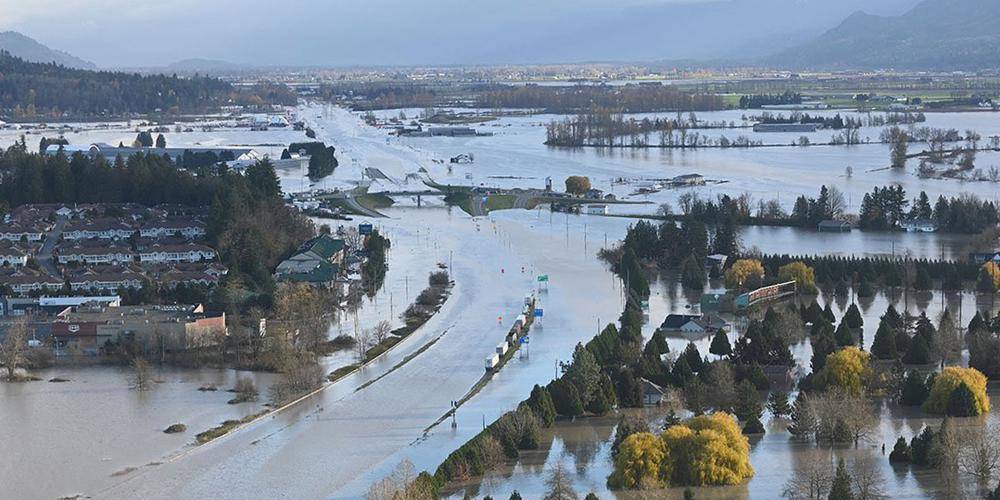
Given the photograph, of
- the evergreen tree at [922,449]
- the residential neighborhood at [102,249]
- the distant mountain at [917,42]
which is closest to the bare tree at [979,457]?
the evergreen tree at [922,449]

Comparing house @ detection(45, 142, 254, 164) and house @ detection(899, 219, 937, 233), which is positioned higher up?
house @ detection(45, 142, 254, 164)

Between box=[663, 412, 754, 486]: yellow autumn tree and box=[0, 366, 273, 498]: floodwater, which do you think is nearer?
box=[663, 412, 754, 486]: yellow autumn tree

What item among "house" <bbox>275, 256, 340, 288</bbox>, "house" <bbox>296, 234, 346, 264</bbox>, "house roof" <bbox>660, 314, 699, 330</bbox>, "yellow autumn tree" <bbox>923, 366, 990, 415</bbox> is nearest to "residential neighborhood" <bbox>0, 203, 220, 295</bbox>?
"house" <bbox>275, 256, 340, 288</bbox>

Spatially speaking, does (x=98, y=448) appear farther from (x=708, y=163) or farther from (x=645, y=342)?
(x=708, y=163)

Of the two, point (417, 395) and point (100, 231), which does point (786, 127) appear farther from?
point (417, 395)

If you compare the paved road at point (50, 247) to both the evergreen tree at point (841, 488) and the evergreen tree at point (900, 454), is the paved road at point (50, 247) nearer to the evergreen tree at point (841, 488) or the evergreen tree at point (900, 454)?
the evergreen tree at point (900, 454)

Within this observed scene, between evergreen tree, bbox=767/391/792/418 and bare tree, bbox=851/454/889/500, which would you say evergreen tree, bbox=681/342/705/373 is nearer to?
evergreen tree, bbox=767/391/792/418

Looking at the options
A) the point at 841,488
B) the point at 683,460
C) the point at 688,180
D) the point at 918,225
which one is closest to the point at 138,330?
the point at 683,460
